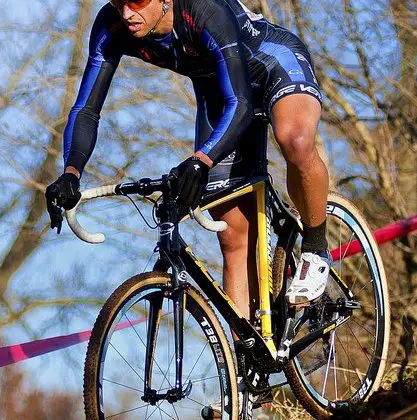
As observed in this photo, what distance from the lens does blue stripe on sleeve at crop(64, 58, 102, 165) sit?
508 cm

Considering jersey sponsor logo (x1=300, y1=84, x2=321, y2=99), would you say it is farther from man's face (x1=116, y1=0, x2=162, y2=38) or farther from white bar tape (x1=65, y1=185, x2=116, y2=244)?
white bar tape (x1=65, y1=185, x2=116, y2=244)

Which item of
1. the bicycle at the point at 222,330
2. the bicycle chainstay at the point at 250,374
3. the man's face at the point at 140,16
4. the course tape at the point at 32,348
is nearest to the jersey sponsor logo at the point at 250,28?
the bicycle at the point at 222,330

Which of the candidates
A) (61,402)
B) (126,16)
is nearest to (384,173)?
(61,402)

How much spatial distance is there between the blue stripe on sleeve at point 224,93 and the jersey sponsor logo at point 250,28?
487 millimetres

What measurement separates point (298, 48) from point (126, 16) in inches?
36.9

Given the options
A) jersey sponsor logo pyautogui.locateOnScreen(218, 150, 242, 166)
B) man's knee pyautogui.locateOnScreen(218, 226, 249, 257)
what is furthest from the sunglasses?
man's knee pyautogui.locateOnScreen(218, 226, 249, 257)

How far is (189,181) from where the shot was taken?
4.57 metres

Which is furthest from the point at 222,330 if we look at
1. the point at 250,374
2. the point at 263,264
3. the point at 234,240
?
the point at 234,240

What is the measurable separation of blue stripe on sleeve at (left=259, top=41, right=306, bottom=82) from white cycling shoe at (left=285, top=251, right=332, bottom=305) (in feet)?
2.66

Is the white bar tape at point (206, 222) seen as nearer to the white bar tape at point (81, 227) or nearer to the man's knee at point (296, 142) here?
the white bar tape at point (81, 227)

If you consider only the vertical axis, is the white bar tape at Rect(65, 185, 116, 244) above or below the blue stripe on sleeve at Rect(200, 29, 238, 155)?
below

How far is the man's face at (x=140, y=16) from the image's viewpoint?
4.88 metres

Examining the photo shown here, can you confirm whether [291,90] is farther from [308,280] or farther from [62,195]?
[62,195]

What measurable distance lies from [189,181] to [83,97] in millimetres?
810
